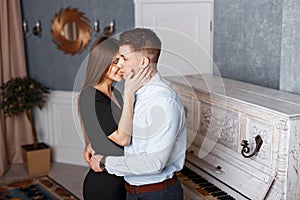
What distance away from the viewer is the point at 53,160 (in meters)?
4.69

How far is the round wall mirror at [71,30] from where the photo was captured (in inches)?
168

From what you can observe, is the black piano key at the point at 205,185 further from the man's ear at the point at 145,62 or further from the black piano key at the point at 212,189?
the man's ear at the point at 145,62

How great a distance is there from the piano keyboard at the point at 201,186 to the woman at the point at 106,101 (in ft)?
2.05

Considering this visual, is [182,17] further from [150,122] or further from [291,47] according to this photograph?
[150,122]

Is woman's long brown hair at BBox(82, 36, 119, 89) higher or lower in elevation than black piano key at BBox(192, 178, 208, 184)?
higher

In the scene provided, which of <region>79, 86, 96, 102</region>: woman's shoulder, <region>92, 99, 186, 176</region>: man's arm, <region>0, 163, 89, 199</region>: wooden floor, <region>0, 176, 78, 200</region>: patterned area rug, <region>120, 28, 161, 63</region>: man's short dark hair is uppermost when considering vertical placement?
<region>120, 28, 161, 63</region>: man's short dark hair

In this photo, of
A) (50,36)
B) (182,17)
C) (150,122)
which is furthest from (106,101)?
(50,36)

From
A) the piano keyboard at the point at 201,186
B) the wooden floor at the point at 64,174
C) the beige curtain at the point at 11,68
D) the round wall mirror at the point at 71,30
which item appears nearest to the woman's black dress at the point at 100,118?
the piano keyboard at the point at 201,186

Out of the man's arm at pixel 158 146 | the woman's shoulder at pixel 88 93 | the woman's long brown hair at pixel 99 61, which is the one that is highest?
the woman's long brown hair at pixel 99 61

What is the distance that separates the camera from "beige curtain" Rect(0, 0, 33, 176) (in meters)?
4.32

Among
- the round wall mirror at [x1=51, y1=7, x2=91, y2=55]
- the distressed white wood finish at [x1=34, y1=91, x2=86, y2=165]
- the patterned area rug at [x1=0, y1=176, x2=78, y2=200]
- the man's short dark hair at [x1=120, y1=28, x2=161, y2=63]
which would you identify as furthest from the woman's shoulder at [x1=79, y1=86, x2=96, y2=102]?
the distressed white wood finish at [x1=34, y1=91, x2=86, y2=165]

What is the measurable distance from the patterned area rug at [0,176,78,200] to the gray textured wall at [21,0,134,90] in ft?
3.32

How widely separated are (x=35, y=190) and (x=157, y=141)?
2.71m

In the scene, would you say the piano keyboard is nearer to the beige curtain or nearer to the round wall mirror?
the round wall mirror
